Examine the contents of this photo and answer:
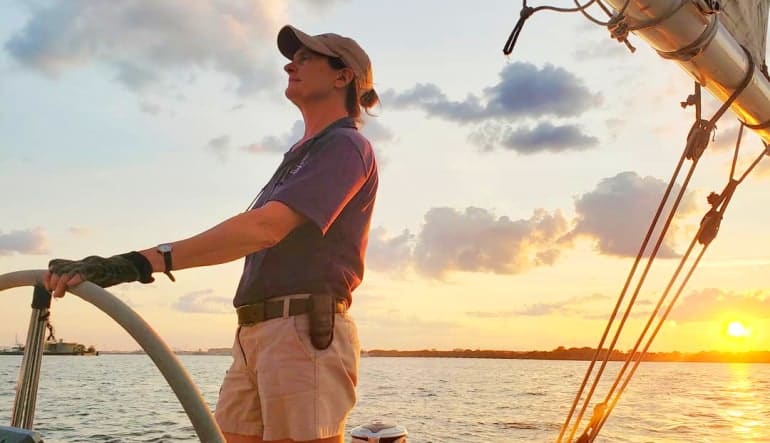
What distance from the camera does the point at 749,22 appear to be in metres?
4.14

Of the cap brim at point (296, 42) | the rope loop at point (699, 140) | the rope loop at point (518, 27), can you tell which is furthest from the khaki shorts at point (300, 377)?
the rope loop at point (699, 140)

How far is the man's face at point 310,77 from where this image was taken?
2668mm

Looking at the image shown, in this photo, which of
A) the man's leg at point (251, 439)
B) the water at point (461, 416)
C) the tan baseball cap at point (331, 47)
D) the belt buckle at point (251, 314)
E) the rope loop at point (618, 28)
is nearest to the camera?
the man's leg at point (251, 439)

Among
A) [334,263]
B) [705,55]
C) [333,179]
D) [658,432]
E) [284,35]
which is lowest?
[658,432]

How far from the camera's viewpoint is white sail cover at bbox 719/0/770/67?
13.0 feet

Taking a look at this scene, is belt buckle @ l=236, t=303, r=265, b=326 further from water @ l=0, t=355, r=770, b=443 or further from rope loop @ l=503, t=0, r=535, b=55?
water @ l=0, t=355, r=770, b=443

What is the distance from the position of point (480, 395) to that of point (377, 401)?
1160cm

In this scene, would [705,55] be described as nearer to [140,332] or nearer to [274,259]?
[274,259]

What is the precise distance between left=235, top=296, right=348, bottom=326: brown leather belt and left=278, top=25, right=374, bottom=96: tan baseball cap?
809 millimetres

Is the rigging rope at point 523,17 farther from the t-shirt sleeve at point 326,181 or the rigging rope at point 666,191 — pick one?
the t-shirt sleeve at point 326,181

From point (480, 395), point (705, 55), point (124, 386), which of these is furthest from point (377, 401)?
point (705, 55)

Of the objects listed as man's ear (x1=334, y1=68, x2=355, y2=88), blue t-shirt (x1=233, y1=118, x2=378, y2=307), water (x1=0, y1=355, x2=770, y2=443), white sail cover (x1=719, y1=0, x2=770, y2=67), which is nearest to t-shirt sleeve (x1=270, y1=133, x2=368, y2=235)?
blue t-shirt (x1=233, y1=118, x2=378, y2=307)

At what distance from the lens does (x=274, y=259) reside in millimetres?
2365

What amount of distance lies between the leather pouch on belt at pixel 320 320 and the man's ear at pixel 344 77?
31.0 inches
